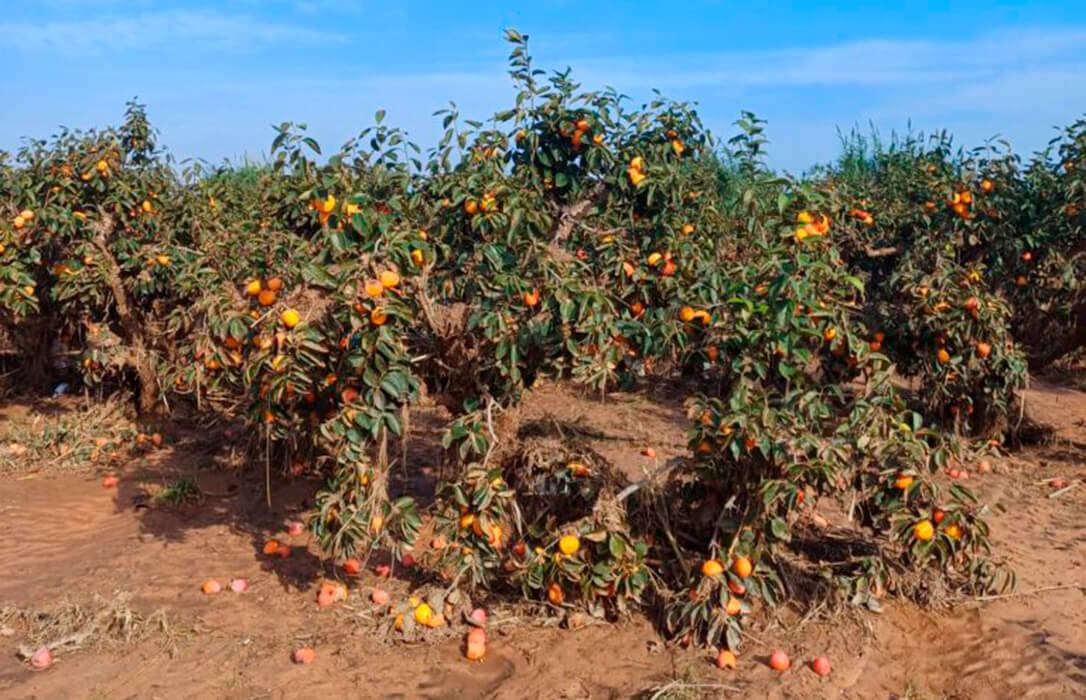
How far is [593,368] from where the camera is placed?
347 cm

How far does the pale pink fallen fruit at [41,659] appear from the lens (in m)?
3.48

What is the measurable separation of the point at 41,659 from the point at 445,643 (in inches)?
57.9

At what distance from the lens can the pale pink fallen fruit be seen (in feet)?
11.4

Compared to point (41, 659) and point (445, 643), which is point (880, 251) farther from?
point (41, 659)

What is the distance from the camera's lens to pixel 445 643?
367 centimetres

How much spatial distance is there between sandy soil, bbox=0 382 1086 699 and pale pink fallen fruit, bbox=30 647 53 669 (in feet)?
0.14

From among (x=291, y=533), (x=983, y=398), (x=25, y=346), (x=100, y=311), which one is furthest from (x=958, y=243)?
(x=25, y=346)

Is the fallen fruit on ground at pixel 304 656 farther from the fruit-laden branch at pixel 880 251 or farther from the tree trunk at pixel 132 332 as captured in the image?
the fruit-laden branch at pixel 880 251

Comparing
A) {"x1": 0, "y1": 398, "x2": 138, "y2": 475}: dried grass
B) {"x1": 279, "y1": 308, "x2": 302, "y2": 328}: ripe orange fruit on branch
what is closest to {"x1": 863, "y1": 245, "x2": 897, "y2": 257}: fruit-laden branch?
{"x1": 279, "y1": 308, "x2": 302, "y2": 328}: ripe orange fruit on branch

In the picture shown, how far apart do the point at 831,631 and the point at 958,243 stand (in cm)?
326

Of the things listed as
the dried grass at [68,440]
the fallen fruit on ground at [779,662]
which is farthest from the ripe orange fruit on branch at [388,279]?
the dried grass at [68,440]

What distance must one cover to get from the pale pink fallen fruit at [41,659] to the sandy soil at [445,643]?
0.14 feet

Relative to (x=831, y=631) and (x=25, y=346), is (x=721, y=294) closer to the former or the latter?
(x=831, y=631)

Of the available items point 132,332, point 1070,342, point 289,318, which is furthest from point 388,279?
point 1070,342
